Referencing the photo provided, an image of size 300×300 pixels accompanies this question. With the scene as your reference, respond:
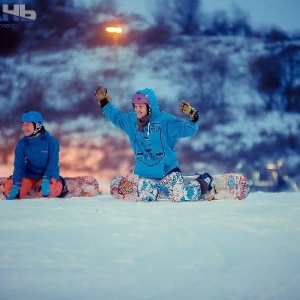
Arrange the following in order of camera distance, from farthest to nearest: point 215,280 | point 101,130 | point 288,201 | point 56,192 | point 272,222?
point 101,130, point 56,192, point 288,201, point 272,222, point 215,280

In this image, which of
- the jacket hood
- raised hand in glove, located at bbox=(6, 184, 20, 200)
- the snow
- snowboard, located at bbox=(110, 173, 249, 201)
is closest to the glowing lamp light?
the jacket hood

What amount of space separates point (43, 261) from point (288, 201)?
7.61ft

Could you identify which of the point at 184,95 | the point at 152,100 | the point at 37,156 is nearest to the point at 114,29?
the point at 184,95

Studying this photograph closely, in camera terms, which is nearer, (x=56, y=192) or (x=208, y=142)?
(x=56, y=192)

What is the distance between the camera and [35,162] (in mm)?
3877

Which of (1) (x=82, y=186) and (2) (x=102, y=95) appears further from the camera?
(1) (x=82, y=186)

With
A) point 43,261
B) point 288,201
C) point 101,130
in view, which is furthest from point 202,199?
point 43,261

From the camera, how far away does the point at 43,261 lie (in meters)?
1.48

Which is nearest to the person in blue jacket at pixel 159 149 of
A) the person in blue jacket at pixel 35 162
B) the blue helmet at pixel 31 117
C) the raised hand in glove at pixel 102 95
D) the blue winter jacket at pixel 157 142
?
the blue winter jacket at pixel 157 142

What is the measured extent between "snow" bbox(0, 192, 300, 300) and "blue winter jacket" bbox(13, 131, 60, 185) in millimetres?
1363

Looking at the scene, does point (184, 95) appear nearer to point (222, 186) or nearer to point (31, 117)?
point (222, 186)

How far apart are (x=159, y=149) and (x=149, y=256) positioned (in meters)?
2.02

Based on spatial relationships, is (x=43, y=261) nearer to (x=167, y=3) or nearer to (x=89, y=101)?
(x=89, y=101)

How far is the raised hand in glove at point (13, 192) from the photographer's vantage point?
3.68m
